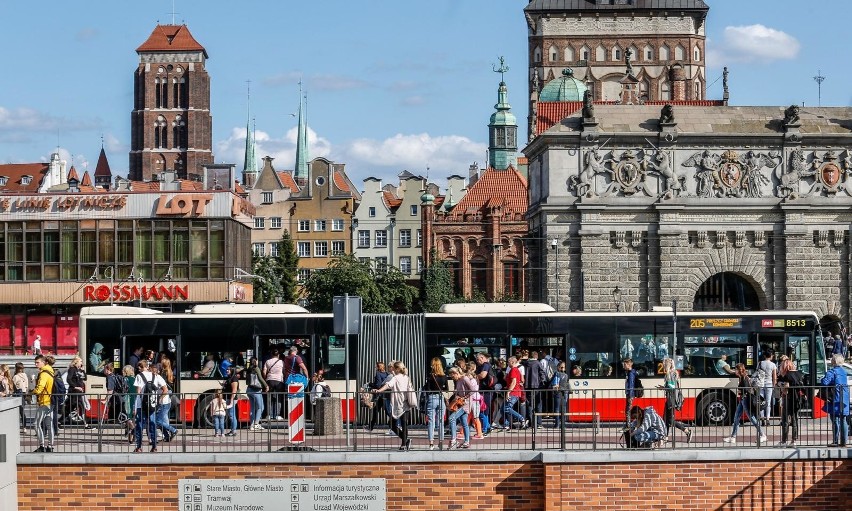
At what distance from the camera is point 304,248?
421 ft

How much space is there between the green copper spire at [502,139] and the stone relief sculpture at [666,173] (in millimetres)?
75159

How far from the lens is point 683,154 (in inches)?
2702

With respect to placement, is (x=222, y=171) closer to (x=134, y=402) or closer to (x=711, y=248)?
(x=711, y=248)

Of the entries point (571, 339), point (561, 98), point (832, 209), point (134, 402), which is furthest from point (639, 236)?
point (561, 98)

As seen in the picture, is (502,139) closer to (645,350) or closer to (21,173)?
(21,173)

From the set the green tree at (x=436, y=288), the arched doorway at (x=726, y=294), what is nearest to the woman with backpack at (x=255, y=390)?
the arched doorway at (x=726, y=294)

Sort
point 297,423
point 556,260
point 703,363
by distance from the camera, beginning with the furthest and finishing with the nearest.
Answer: point 556,260 < point 703,363 < point 297,423

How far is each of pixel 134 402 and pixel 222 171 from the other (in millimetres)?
82839

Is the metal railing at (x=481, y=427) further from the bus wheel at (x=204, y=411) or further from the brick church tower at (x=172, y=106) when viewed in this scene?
the brick church tower at (x=172, y=106)

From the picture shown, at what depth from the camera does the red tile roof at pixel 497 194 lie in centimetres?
12219

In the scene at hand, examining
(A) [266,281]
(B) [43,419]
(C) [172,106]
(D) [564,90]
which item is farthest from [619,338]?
(C) [172,106]

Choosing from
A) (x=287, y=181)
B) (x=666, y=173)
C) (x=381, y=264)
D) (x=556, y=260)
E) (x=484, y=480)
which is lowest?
(x=484, y=480)

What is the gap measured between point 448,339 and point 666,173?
3388 centimetres

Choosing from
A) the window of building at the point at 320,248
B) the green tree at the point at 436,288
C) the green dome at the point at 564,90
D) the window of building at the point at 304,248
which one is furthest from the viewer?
the window of building at the point at 304,248
